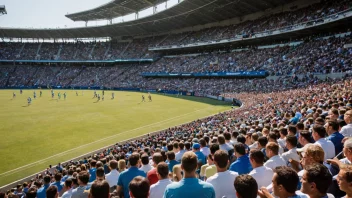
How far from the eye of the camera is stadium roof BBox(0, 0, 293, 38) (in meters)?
54.9

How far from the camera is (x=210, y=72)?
5978 cm

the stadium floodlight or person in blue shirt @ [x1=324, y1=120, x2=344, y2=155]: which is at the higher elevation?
the stadium floodlight

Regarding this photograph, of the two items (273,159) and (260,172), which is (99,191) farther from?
(273,159)

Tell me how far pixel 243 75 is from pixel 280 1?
57.1 feet

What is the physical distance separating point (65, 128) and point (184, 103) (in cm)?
2153

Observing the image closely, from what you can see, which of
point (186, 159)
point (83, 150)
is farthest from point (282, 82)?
point (186, 159)

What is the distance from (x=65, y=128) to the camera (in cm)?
2570

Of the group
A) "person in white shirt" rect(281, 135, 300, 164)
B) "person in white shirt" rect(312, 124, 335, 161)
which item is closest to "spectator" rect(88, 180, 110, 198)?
"person in white shirt" rect(281, 135, 300, 164)

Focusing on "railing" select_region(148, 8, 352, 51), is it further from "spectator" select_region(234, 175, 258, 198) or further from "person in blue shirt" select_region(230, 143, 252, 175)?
"spectator" select_region(234, 175, 258, 198)

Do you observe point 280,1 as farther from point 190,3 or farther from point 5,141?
point 5,141

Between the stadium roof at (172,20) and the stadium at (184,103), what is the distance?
49 cm

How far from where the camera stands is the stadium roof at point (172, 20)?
5494cm

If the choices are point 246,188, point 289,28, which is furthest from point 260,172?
point 289,28

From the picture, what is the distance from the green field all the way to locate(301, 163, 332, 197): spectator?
54.8 ft
